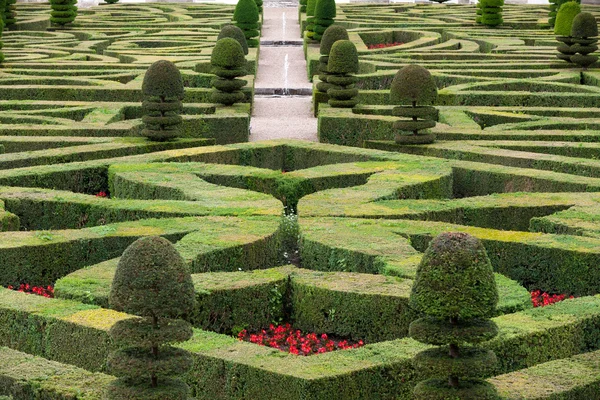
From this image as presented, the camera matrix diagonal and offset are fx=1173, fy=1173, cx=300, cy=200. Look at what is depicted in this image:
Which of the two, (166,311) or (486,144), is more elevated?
(166,311)

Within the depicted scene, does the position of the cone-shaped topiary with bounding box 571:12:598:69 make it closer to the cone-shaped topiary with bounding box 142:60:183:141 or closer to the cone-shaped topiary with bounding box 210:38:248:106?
the cone-shaped topiary with bounding box 210:38:248:106

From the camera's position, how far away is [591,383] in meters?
7.49

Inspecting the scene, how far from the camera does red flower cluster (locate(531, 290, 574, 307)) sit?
989 centimetres

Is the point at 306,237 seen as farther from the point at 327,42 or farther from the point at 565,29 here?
the point at 565,29

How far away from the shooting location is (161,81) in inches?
629

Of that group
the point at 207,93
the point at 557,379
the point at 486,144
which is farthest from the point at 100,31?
the point at 557,379

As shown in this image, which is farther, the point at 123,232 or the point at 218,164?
the point at 218,164

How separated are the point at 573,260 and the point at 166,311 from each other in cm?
464

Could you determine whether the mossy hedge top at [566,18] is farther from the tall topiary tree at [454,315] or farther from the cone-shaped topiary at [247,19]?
the tall topiary tree at [454,315]

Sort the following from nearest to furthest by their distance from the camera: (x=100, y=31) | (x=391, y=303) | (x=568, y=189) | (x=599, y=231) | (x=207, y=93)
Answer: (x=391, y=303) < (x=599, y=231) < (x=568, y=189) < (x=207, y=93) < (x=100, y=31)

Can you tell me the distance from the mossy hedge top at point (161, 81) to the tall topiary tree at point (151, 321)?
30.7ft

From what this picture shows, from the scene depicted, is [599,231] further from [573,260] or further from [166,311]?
[166,311]

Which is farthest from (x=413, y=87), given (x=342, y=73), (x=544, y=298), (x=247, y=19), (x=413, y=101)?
(x=247, y=19)

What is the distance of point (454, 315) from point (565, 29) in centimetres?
1861
